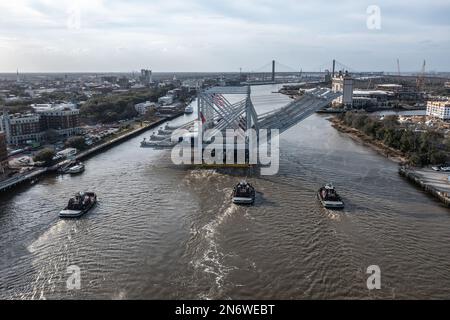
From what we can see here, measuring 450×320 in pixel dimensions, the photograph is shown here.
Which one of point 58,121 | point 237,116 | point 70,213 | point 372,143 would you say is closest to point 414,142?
point 372,143

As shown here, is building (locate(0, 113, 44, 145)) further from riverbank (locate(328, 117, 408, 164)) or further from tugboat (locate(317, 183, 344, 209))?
riverbank (locate(328, 117, 408, 164))

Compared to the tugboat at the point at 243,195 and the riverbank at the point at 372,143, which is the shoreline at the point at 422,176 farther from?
the tugboat at the point at 243,195

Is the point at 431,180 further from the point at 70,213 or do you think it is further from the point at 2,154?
the point at 2,154

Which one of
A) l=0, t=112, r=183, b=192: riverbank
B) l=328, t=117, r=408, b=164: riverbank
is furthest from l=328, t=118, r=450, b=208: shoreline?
l=0, t=112, r=183, b=192: riverbank

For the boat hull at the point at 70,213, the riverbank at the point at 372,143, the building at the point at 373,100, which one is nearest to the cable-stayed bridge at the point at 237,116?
the riverbank at the point at 372,143

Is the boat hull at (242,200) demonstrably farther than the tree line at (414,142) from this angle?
No
